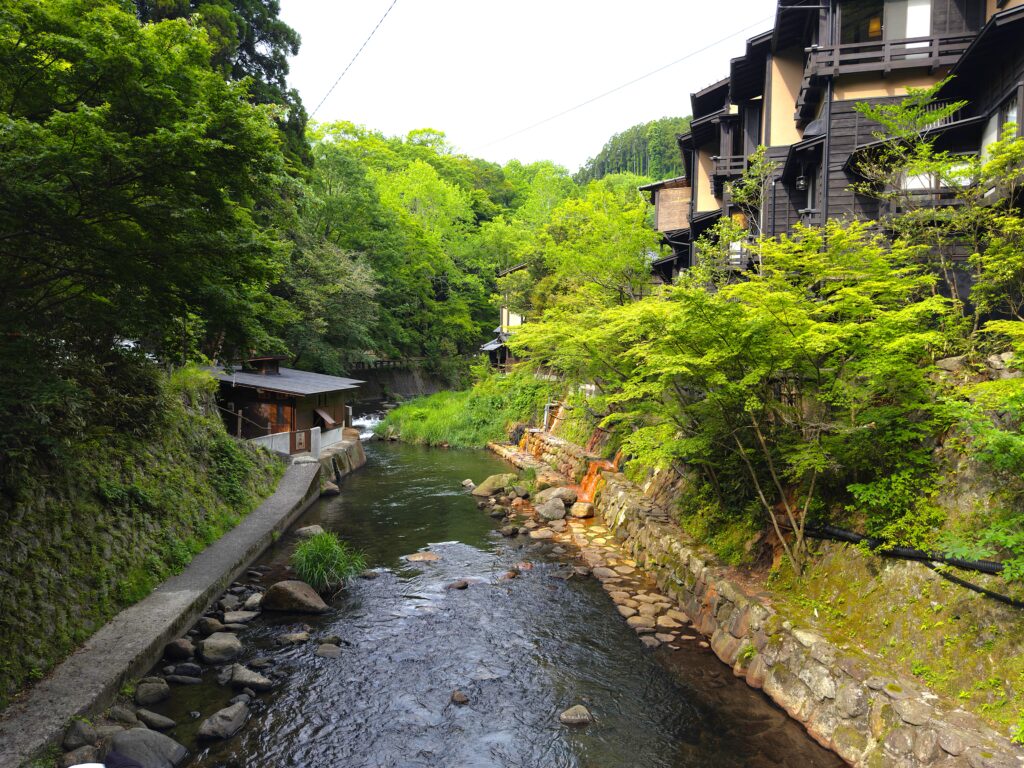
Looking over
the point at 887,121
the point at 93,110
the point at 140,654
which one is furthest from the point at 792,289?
the point at 140,654

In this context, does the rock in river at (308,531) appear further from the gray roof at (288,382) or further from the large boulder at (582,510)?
the large boulder at (582,510)

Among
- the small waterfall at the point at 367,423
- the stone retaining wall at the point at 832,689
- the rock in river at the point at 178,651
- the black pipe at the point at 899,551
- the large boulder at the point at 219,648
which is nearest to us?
the stone retaining wall at the point at 832,689

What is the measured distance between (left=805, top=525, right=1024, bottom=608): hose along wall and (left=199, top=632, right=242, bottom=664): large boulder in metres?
10.2

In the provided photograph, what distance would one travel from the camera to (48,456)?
1032cm

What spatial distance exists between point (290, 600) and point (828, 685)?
386 inches

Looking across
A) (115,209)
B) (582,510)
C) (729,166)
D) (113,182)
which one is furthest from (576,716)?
(729,166)

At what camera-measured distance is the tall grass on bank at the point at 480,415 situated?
3384 centimetres

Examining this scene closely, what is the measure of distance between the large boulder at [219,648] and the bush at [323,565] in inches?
103

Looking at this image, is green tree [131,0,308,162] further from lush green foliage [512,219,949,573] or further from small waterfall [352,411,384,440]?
lush green foliage [512,219,949,573]

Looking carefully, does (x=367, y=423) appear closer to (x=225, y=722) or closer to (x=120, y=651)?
(x=120, y=651)

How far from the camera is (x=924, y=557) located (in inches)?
318

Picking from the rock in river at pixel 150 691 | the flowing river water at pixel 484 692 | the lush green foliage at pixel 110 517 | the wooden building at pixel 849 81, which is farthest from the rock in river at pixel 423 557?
the wooden building at pixel 849 81

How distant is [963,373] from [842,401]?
228 cm

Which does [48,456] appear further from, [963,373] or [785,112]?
[785,112]
